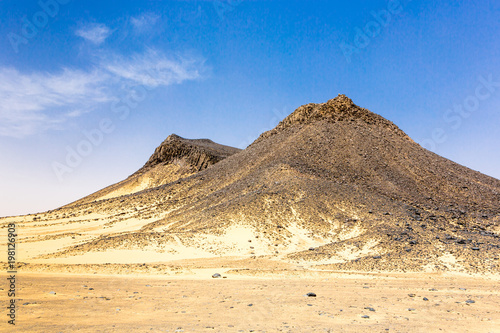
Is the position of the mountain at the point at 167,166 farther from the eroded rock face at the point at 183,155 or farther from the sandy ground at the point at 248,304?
the sandy ground at the point at 248,304

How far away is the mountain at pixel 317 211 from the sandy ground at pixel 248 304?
19.6ft

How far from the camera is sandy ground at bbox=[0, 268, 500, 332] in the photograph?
844cm

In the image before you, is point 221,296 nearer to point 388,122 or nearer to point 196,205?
point 196,205

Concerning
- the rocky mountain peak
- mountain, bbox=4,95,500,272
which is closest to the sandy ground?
mountain, bbox=4,95,500,272

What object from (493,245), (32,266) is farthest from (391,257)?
(32,266)

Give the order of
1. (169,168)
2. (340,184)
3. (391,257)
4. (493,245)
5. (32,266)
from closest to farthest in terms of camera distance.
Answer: (32,266)
(391,257)
(493,245)
(340,184)
(169,168)

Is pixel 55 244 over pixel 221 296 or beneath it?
over

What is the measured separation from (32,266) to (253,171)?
81.9 feet

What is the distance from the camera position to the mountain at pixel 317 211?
22.4m

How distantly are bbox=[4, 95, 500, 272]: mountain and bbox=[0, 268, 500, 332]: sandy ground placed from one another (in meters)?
5.97

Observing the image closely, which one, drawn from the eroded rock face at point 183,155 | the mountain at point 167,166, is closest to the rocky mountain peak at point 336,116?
the eroded rock face at point 183,155

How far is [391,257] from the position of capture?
67.7ft

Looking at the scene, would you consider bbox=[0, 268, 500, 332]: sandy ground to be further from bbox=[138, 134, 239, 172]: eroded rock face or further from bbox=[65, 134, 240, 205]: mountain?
bbox=[138, 134, 239, 172]: eroded rock face

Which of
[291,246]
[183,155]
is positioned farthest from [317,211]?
[183,155]
